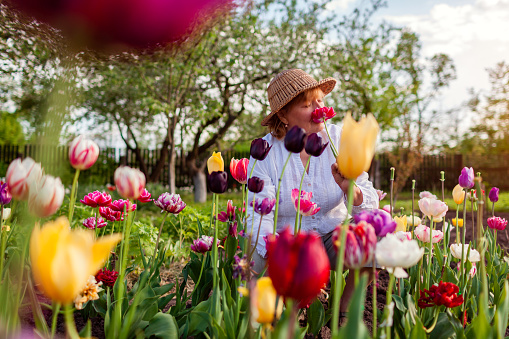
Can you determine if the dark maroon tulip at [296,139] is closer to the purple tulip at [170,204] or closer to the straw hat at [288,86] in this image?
the purple tulip at [170,204]

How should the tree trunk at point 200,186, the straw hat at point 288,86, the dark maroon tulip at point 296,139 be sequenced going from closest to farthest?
the dark maroon tulip at point 296,139, the straw hat at point 288,86, the tree trunk at point 200,186

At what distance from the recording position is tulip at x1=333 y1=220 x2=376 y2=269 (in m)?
0.66

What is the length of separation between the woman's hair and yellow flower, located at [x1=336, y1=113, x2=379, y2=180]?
1271 millimetres

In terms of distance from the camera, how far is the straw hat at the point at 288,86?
71.5 inches

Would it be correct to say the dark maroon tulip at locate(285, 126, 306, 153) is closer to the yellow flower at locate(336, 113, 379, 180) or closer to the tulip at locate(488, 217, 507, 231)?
the yellow flower at locate(336, 113, 379, 180)

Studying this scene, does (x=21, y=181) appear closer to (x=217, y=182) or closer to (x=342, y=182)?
(x=217, y=182)

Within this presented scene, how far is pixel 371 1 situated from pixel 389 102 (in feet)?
8.95

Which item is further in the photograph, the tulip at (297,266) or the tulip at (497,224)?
the tulip at (497,224)

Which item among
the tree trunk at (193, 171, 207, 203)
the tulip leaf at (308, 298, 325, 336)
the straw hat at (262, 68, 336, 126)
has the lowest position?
the tulip leaf at (308, 298, 325, 336)

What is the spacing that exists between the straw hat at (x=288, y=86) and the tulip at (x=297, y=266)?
54.7 inches

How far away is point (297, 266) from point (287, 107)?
1.54m

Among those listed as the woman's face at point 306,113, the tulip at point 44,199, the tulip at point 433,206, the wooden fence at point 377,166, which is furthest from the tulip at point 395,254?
the wooden fence at point 377,166

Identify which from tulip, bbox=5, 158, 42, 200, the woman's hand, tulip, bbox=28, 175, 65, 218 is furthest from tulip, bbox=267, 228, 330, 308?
the woman's hand

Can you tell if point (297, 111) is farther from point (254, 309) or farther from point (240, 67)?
point (240, 67)
